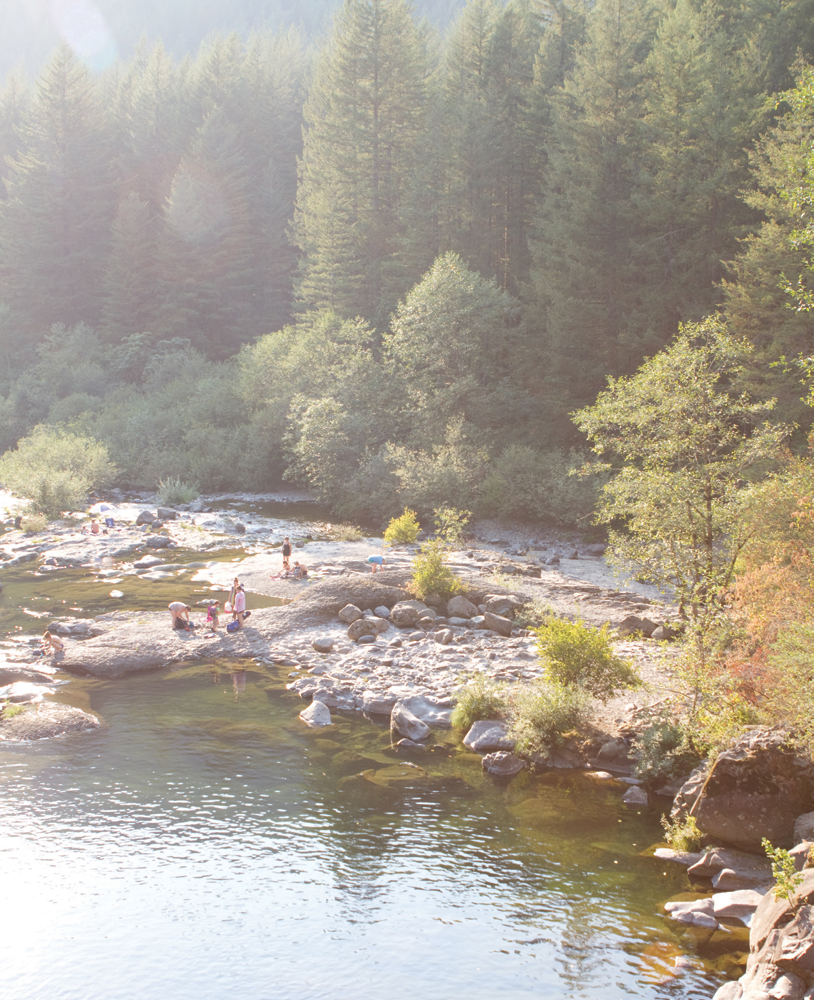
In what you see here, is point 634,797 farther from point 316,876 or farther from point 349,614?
point 349,614

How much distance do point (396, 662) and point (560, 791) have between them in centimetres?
589

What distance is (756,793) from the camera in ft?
35.5

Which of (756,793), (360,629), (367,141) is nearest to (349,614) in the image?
(360,629)

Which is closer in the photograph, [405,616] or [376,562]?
[405,616]

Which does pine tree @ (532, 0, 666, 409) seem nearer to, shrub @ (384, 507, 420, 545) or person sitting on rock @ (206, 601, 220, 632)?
shrub @ (384, 507, 420, 545)

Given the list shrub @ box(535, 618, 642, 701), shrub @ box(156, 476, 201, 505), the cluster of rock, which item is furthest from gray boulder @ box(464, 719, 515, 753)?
shrub @ box(156, 476, 201, 505)

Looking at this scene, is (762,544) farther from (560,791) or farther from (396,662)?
(396,662)

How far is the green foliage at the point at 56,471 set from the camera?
36438 millimetres

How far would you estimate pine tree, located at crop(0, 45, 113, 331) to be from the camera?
65.9 metres

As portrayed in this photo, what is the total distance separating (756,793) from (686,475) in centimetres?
581

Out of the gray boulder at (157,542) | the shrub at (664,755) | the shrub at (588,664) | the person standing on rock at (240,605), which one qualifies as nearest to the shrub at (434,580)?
the person standing on rock at (240,605)

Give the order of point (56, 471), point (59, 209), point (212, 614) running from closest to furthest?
point (212, 614)
point (56, 471)
point (59, 209)

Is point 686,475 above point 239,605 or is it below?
Answer: above

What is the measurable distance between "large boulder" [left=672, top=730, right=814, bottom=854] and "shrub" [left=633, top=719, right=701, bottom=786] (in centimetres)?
→ 167
